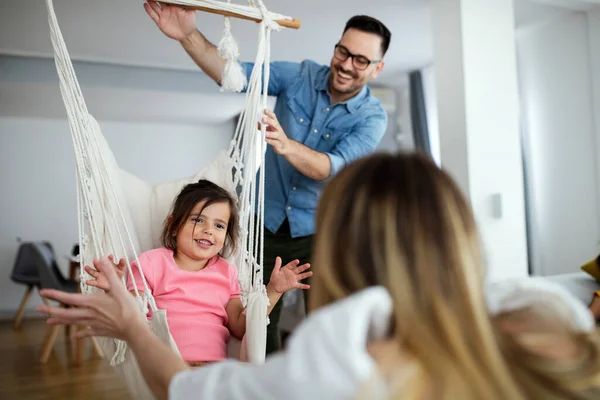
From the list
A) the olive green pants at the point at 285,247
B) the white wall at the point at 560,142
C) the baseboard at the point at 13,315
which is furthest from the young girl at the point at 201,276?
the baseboard at the point at 13,315

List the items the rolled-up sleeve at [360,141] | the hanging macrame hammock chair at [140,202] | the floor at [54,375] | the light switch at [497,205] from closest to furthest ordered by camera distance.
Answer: the hanging macrame hammock chair at [140,202], the rolled-up sleeve at [360,141], the floor at [54,375], the light switch at [497,205]

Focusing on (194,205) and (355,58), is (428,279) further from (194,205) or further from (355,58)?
(355,58)

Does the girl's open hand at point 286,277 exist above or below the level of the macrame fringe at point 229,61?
below

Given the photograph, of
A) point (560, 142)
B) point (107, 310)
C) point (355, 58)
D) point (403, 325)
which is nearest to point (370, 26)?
point (355, 58)

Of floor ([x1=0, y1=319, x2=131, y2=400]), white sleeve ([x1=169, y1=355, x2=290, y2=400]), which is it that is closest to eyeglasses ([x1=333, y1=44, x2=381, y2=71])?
white sleeve ([x1=169, y1=355, x2=290, y2=400])

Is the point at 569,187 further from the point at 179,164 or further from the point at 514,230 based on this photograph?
the point at 179,164

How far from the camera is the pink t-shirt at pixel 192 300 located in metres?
1.37

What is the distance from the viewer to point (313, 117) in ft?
5.99

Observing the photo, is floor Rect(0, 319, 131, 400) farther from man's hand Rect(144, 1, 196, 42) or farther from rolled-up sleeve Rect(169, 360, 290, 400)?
rolled-up sleeve Rect(169, 360, 290, 400)

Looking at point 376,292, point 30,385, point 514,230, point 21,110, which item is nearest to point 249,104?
point 376,292

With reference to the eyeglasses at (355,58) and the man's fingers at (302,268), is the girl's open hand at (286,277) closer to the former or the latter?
the man's fingers at (302,268)

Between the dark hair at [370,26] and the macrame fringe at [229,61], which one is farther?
the dark hair at [370,26]

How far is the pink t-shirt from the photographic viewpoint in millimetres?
1369

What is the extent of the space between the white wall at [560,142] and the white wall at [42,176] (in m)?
3.67
